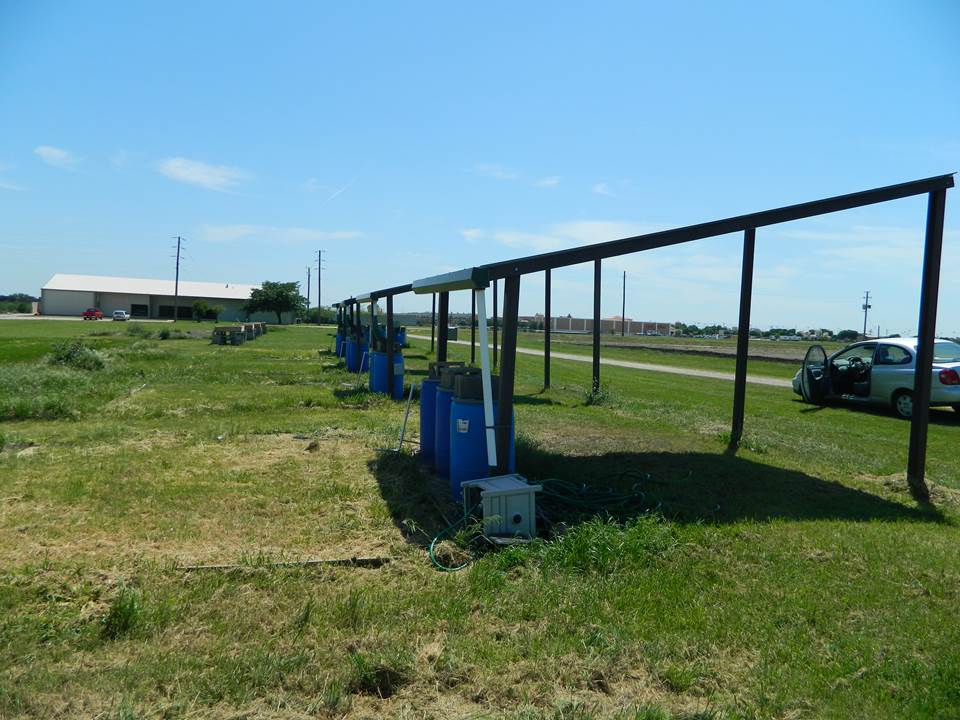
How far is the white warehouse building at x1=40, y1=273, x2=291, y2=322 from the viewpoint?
88.8m

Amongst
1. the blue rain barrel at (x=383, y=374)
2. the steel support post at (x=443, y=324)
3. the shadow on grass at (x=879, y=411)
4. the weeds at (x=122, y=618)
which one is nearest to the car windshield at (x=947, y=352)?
the shadow on grass at (x=879, y=411)

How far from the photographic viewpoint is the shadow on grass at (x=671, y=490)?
659 centimetres

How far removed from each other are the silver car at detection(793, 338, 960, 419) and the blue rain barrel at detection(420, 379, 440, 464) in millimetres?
8682

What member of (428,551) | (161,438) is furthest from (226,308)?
(428,551)

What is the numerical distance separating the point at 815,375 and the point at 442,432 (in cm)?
1032

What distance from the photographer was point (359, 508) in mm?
6848

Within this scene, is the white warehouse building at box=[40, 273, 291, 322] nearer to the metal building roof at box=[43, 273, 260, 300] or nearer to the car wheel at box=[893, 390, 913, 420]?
the metal building roof at box=[43, 273, 260, 300]

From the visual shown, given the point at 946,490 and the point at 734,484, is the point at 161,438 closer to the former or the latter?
the point at 734,484

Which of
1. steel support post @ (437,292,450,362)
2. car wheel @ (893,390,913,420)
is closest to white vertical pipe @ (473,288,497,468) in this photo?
steel support post @ (437,292,450,362)

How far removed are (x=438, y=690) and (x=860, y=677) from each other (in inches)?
85.6

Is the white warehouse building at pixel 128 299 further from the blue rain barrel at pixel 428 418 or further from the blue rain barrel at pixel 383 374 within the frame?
the blue rain barrel at pixel 428 418

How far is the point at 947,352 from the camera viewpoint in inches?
536

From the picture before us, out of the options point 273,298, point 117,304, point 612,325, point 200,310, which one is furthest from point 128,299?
point 612,325

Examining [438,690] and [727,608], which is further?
[727,608]
